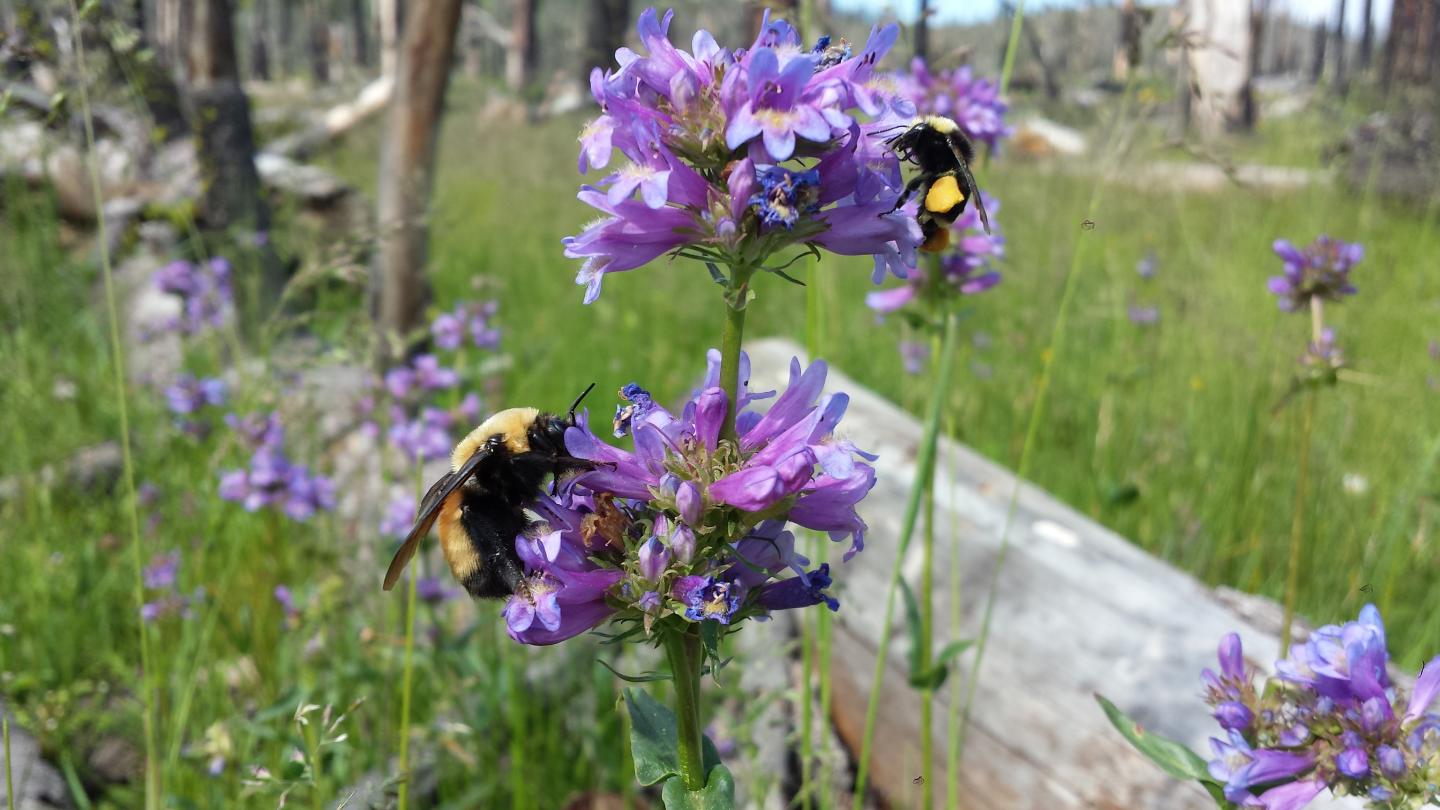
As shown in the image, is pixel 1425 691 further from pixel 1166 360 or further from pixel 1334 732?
pixel 1166 360

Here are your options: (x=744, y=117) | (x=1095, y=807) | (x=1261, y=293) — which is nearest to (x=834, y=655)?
(x=1095, y=807)

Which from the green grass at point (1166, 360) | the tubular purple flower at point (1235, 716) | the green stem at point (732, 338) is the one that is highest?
the green stem at point (732, 338)

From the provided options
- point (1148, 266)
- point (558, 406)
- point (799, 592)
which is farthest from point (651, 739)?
point (1148, 266)

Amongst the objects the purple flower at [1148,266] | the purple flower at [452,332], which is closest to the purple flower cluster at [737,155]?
the purple flower at [452,332]

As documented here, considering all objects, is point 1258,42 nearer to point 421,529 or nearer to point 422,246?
point 422,246

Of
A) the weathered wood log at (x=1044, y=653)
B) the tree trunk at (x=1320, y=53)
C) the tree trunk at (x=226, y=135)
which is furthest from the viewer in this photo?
the tree trunk at (x=226, y=135)

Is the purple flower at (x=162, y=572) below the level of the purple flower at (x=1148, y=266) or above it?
below

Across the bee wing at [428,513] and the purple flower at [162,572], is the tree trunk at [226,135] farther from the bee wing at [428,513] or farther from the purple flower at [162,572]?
the bee wing at [428,513]

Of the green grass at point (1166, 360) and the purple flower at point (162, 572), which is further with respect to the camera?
the green grass at point (1166, 360)
